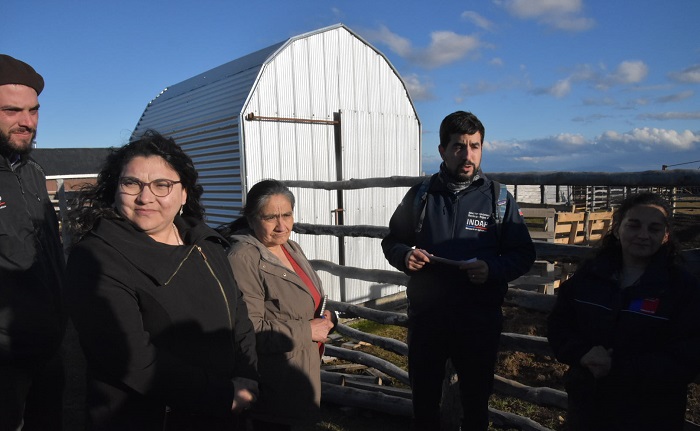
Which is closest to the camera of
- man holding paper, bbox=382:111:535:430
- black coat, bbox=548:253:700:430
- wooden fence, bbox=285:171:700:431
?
black coat, bbox=548:253:700:430

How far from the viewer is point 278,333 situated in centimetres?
239

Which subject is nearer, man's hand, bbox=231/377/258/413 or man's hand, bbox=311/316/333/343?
man's hand, bbox=231/377/258/413

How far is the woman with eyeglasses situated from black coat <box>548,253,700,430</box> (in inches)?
61.2

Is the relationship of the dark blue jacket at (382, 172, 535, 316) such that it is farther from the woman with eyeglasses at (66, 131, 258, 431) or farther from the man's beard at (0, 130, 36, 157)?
the man's beard at (0, 130, 36, 157)

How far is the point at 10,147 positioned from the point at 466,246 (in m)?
2.39

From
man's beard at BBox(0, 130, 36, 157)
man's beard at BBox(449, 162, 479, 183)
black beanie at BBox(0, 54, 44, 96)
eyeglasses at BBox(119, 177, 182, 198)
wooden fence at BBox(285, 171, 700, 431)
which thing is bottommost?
wooden fence at BBox(285, 171, 700, 431)

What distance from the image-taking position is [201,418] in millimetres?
1803

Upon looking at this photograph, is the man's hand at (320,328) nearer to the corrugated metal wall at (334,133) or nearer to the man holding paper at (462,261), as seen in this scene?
the man holding paper at (462,261)

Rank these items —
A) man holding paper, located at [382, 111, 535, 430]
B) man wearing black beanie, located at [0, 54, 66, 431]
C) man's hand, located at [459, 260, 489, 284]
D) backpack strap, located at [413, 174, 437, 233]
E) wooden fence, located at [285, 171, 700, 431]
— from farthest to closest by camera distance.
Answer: wooden fence, located at [285, 171, 700, 431], backpack strap, located at [413, 174, 437, 233], man holding paper, located at [382, 111, 535, 430], man's hand, located at [459, 260, 489, 284], man wearing black beanie, located at [0, 54, 66, 431]

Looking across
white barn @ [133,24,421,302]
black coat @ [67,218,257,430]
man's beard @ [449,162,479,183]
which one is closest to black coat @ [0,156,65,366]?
black coat @ [67,218,257,430]

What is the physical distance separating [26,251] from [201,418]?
1.20m

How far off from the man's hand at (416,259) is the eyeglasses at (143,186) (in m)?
1.31

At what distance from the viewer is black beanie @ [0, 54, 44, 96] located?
2301 millimetres

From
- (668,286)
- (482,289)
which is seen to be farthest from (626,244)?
(482,289)
